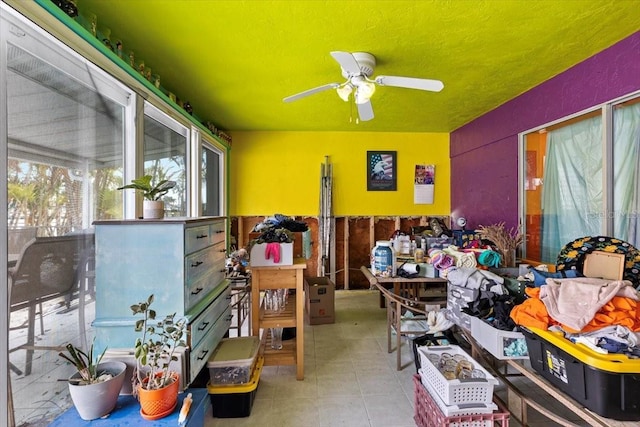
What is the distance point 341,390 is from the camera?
7.20 ft

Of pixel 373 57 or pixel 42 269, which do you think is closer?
pixel 42 269

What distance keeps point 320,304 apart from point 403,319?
1.00 meters

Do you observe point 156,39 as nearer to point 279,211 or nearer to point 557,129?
point 279,211

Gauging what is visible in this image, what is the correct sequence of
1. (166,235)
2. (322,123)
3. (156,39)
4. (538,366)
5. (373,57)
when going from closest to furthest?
(538,366), (166,235), (156,39), (373,57), (322,123)

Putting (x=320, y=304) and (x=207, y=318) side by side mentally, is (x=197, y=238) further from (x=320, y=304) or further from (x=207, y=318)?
(x=320, y=304)

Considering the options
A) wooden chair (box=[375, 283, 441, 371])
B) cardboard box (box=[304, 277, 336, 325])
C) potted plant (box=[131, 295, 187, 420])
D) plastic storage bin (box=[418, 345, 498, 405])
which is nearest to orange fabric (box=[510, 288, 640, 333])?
plastic storage bin (box=[418, 345, 498, 405])

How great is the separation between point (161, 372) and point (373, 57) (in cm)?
258

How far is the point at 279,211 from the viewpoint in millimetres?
4797

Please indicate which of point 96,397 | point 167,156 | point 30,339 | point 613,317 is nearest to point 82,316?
point 30,339

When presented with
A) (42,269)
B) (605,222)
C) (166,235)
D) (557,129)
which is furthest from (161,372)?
(557,129)

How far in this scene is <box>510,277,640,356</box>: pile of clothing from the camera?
1135 mm

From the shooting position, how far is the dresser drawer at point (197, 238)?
1596mm

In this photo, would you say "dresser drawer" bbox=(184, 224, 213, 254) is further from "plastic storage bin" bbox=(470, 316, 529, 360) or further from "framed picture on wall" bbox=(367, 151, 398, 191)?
"framed picture on wall" bbox=(367, 151, 398, 191)

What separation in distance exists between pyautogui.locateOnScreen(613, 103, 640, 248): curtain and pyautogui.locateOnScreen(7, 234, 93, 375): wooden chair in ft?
12.7
